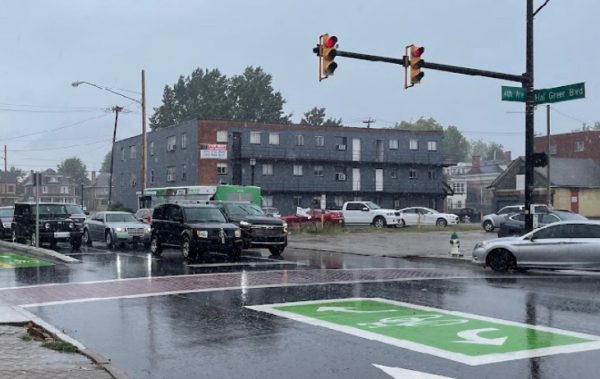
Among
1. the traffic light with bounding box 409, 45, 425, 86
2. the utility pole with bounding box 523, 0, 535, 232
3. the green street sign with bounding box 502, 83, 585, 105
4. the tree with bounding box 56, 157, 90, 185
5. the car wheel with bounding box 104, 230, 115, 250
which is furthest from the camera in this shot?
the tree with bounding box 56, 157, 90, 185

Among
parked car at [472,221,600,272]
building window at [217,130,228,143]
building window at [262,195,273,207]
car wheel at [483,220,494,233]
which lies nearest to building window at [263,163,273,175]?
building window at [262,195,273,207]

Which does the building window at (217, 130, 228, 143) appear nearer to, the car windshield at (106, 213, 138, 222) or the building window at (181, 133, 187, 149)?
the building window at (181, 133, 187, 149)

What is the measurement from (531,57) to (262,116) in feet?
274

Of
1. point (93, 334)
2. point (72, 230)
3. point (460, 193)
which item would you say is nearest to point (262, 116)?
point (460, 193)

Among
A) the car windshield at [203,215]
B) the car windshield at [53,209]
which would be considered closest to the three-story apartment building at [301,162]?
the car windshield at [53,209]

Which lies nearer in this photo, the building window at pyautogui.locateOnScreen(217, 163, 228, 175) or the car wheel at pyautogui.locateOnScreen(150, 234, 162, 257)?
the car wheel at pyautogui.locateOnScreen(150, 234, 162, 257)

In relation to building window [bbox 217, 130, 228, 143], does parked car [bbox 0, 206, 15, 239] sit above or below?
below

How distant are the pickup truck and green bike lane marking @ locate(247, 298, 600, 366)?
30076 millimetres

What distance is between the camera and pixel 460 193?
90.8 meters

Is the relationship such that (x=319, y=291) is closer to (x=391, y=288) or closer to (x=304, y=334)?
(x=391, y=288)

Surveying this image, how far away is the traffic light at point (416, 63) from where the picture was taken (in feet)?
56.9

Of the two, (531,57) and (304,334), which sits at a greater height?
(531,57)

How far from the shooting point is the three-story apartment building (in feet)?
186

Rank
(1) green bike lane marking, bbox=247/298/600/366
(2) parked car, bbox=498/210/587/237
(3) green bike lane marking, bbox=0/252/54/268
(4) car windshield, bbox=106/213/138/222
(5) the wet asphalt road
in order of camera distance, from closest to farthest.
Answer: (5) the wet asphalt road
(1) green bike lane marking, bbox=247/298/600/366
(3) green bike lane marking, bbox=0/252/54/268
(4) car windshield, bbox=106/213/138/222
(2) parked car, bbox=498/210/587/237
